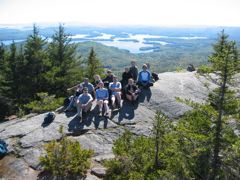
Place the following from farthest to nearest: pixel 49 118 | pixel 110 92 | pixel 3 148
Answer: pixel 110 92 → pixel 49 118 → pixel 3 148

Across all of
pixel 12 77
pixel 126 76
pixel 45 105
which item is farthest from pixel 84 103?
pixel 12 77

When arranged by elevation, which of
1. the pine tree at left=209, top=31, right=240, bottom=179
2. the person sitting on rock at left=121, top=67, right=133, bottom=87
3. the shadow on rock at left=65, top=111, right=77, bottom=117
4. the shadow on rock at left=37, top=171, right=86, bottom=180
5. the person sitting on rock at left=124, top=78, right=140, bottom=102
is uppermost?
the pine tree at left=209, top=31, right=240, bottom=179

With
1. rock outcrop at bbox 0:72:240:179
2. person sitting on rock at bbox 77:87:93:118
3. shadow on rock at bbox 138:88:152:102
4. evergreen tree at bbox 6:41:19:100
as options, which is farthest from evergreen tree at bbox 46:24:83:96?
person sitting on rock at bbox 77:87:93:118

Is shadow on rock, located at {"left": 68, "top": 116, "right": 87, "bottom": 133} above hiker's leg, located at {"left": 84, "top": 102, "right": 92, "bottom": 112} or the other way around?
the other way around

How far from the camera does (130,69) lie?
52.6 ft

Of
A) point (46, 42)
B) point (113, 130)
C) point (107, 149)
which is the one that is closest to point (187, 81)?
point (113, 130)

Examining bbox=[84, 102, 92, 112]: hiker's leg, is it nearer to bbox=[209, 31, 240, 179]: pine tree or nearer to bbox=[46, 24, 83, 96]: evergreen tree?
bbox=[209, 31, 240, 179]: pine tree

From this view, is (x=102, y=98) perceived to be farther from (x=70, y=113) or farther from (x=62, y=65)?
(x=62, y=65)

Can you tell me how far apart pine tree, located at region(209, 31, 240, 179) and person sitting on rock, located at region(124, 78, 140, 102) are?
24.8ft

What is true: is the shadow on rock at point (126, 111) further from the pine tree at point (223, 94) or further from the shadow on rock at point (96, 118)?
the pine tree at point (223, 94)

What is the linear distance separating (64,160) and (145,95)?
25.1 feet

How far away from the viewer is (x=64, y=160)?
8812 mm

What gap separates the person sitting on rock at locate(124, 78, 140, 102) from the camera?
14531 millimetres

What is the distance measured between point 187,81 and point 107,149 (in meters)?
9.01
